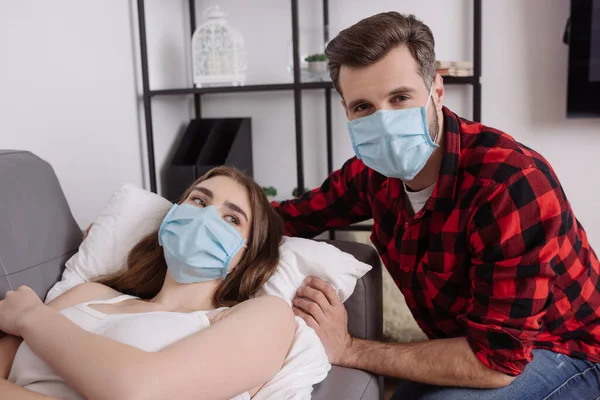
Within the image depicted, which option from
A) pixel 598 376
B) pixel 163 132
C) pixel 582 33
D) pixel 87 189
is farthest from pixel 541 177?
pixel 163 132

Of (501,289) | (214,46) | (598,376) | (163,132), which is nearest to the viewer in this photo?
(501,289)

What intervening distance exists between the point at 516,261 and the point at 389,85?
17.3 inches

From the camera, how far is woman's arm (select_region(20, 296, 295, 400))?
0.94 metres

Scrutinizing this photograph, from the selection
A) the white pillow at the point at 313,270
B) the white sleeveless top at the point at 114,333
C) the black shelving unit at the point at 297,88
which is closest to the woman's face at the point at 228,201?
the white pillow at the point at 313,270

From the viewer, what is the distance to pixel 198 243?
1236mm

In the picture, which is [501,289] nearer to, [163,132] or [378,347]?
[378,347]

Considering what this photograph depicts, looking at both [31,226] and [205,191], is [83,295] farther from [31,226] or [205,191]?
[205,191]

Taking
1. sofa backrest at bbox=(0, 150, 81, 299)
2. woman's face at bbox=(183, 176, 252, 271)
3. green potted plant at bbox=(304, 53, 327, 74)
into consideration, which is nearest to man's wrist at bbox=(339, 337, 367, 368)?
woman's face at bbox=(183, 176, 252, 271)

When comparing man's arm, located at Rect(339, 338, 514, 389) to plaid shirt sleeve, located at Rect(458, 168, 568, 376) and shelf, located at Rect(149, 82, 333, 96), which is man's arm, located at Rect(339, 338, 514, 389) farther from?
shelf, located at Rect(149, 82, 333, 96)

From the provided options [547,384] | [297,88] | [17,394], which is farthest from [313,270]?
[297,88]

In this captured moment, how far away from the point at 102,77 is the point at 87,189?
0.40 meters

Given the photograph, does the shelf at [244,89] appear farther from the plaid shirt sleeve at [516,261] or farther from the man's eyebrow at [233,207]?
the plaid shirt sleeve at [516,261]

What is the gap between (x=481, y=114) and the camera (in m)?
2.28

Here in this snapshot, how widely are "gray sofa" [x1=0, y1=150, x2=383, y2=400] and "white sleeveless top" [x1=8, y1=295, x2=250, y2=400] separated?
18 centimetres
